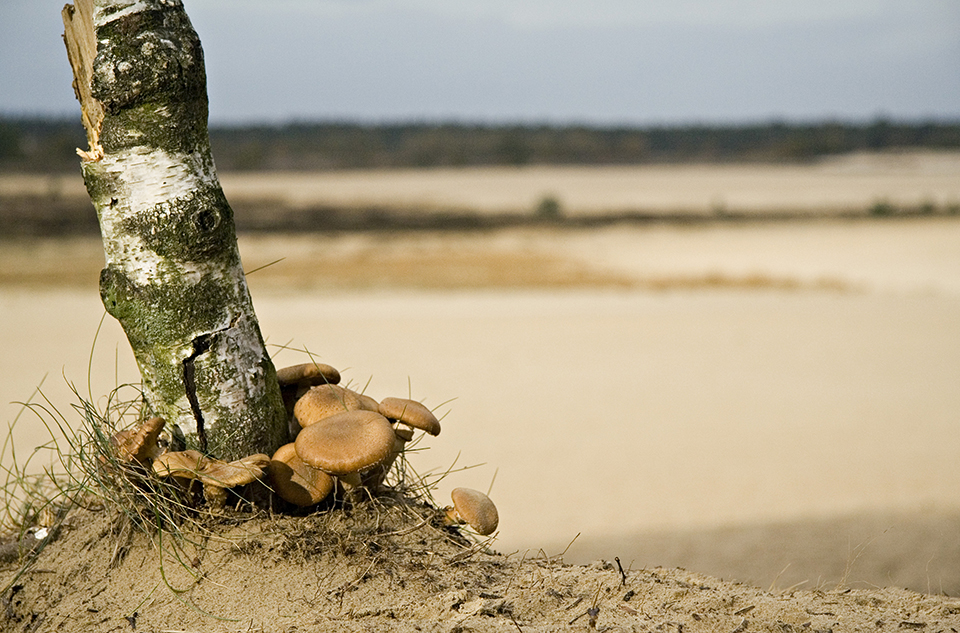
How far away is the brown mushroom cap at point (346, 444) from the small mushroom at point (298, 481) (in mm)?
87

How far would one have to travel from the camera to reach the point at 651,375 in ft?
34.6

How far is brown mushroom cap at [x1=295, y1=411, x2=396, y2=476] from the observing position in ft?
6.64

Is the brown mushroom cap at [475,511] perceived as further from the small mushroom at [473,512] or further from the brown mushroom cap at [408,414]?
the brown mushroom cap at [408,414]

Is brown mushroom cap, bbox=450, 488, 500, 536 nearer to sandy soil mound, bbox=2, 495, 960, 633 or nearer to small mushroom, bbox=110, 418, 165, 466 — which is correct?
sandy soil mound, bbox=2, 495, 960, 633

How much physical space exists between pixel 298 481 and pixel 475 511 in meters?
0.54

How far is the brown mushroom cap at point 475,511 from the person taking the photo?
2.30 meters

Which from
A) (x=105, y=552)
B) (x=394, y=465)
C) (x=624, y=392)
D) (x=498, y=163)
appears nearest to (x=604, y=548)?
(x=394, y=465)

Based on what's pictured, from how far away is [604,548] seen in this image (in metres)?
5.33

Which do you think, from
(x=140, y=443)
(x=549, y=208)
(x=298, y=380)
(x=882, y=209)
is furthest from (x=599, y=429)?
(x=882, y=209)

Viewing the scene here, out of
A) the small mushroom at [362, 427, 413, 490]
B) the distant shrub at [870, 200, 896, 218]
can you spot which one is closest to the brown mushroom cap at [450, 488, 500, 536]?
the small mushroom at [362, 427, 413, 490]

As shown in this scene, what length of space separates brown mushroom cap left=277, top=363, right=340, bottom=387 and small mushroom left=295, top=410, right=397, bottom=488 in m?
0.37

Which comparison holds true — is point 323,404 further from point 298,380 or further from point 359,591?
point 359,591

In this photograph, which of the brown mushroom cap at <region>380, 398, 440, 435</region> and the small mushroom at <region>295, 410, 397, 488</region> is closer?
the small mushroom at <region>295, 410, 397, 488</region>

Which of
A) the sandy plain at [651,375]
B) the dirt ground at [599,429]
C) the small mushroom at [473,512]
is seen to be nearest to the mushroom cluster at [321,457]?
the small mushroom at [473,512]
